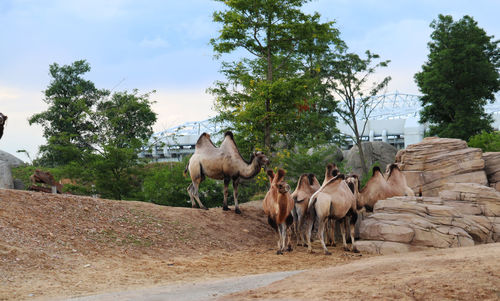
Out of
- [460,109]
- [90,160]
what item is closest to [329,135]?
[460,109]

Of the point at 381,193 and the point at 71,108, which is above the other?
the point at 71,108

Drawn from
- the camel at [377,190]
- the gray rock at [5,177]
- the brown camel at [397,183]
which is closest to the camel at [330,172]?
the camel at [377,190]

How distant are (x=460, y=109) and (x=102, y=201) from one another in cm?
2702

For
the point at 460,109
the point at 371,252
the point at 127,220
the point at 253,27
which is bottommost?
the point at 371,252

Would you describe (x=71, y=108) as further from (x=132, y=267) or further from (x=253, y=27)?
(x=132, y=267)

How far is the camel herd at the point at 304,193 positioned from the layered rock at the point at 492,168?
499cm

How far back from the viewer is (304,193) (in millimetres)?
14367

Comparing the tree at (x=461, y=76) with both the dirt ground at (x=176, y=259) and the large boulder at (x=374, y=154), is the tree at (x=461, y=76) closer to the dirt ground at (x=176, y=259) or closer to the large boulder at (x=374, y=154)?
the large boulder at (x=374, y=154)

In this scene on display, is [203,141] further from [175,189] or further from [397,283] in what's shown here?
[397,283]

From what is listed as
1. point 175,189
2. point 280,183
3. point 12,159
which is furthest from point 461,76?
point 12,159

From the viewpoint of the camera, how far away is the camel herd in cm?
1282

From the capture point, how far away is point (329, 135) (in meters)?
36.7

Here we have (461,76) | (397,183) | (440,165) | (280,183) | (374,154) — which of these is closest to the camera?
(280,183)

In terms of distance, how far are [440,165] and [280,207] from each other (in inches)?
412
